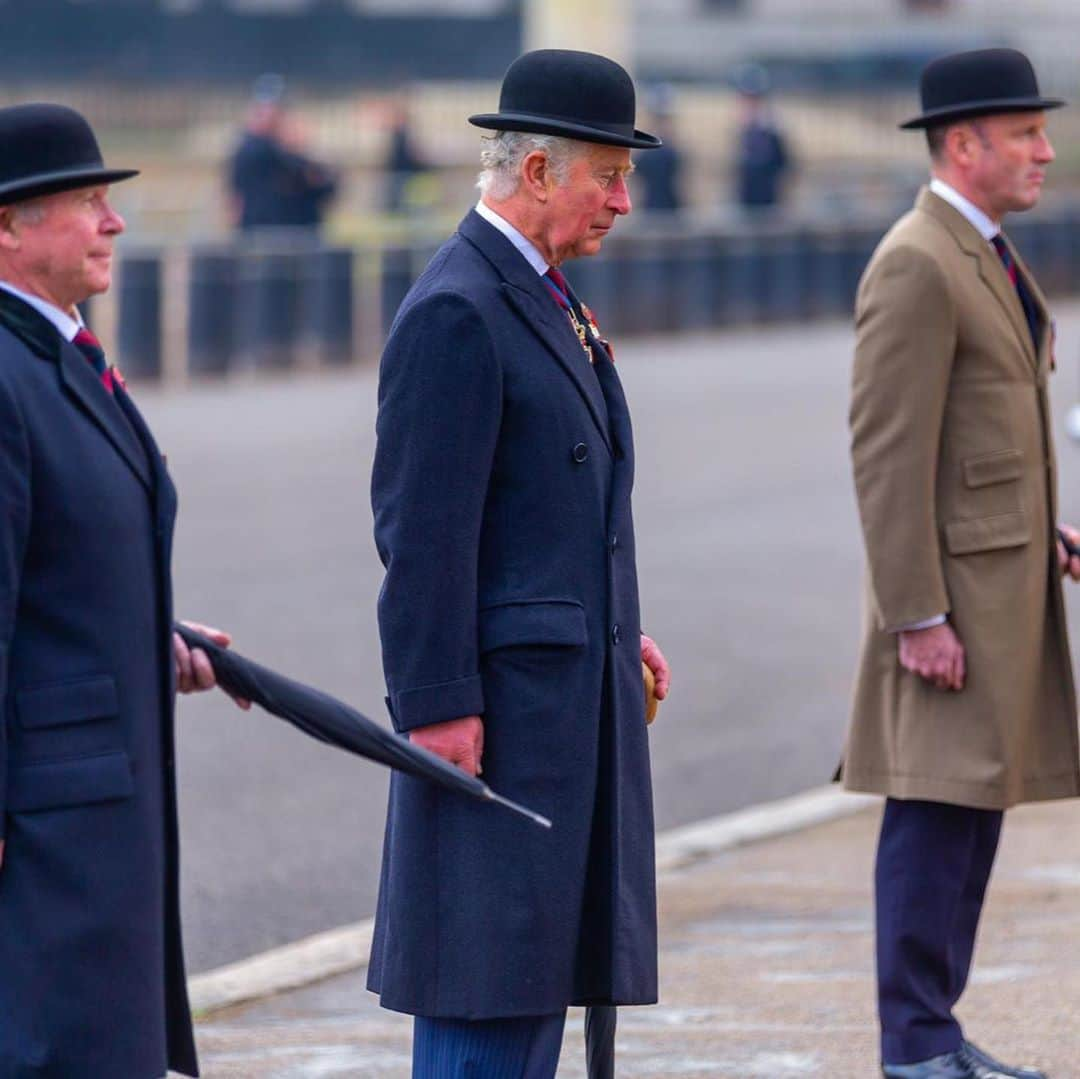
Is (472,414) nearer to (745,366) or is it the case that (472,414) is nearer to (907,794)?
(907,794)

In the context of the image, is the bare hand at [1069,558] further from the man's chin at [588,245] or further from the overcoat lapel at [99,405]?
the overcoat lapel at [99,405]

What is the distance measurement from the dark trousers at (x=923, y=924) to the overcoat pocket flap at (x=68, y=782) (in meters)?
1.83

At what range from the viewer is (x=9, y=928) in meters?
3.57

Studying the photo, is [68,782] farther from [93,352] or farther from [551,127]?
[551,127]

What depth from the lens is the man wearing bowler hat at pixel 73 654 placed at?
140 inches

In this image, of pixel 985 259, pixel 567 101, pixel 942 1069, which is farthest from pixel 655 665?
pixel 985 259

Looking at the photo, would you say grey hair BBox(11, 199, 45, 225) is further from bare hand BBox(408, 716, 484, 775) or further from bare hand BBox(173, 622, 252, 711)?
bare hand BBox(408, 716, 484, 775)

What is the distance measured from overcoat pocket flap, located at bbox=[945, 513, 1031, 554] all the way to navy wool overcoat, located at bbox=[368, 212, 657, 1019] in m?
1.07

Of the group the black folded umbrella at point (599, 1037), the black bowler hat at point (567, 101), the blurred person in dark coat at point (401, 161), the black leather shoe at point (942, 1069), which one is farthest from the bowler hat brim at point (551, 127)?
the blurred person in dark coat at point (401, 161)

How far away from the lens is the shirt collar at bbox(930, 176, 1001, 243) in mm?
5009

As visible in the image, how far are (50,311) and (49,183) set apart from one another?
0.18 m

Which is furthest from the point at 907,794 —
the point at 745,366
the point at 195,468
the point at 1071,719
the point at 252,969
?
the point at 745,366

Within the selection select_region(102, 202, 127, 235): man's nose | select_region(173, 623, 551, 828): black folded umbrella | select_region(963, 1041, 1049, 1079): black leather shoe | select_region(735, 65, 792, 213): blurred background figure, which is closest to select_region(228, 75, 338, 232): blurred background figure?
select_region(735, 65, 792, 213): blurred background figure

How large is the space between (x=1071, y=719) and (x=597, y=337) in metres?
1.44
